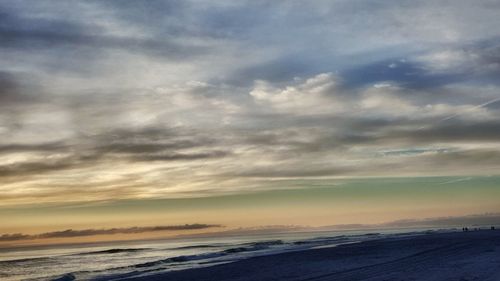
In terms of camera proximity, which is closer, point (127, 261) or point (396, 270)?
point (396, 270)

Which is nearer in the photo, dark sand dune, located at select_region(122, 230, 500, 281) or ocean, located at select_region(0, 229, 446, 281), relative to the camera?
dark sand dune, located at select_region(122, 230, 500, 281)

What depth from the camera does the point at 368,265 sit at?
30.4m

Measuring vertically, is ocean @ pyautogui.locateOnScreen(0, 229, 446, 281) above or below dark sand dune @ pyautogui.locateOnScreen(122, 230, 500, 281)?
below

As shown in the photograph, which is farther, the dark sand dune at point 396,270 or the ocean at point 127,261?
the ocean at point 127,261

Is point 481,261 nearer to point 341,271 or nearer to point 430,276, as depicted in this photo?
point 430,276

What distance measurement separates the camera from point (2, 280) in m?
46.7

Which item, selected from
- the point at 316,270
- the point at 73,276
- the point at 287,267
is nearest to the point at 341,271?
the point at 316,270

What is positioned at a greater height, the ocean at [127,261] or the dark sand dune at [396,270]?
the dark sand dune at [396,270]

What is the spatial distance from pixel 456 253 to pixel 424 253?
2.41 metres

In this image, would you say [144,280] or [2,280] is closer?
[144,280]

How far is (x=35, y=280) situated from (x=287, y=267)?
88.1 ft

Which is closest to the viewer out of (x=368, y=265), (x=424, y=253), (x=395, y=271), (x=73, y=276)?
(x=395, y=271)

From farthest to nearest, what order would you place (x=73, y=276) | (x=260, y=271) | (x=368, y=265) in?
(x=73, y=276) < (x=260, y=271) < (x=368, y=265)

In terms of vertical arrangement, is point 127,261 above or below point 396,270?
below
